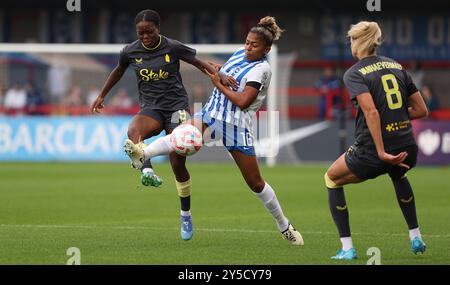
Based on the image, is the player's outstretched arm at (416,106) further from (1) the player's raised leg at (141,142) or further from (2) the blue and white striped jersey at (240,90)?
(1) the player's raised leg at (141,142)

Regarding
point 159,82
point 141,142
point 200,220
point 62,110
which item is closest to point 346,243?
point 141,142

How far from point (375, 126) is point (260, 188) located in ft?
6.29

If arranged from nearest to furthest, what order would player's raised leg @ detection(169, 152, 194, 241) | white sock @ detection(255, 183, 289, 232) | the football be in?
the football, white sock @ detection(255, 183, 289, 232), player's raised leg @ detection(169, 152, 194, 241)

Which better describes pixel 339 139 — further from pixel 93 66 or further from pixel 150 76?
pixel 150 76

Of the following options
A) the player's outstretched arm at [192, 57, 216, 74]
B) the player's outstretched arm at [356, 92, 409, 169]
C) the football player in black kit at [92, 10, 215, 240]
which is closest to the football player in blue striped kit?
the player's outstretched arm at [192, 57, 216, 74]

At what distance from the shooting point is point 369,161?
9.00 meters

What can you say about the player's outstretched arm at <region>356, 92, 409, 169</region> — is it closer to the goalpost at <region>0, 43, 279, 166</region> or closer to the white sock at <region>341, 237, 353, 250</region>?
the white sock at <region>341, 237, 353, 250</region>

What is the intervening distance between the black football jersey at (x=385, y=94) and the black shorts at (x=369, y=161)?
57 mm

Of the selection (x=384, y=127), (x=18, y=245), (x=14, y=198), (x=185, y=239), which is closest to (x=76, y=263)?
(x=18, y=245)

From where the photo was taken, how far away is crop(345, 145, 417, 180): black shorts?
8.98 m

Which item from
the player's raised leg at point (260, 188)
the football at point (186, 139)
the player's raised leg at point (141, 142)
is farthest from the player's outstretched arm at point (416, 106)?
the player's raised leg at point (141, 142)

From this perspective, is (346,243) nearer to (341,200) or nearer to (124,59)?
(341,200)

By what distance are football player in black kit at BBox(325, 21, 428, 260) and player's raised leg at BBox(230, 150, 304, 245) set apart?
3.53 feet
